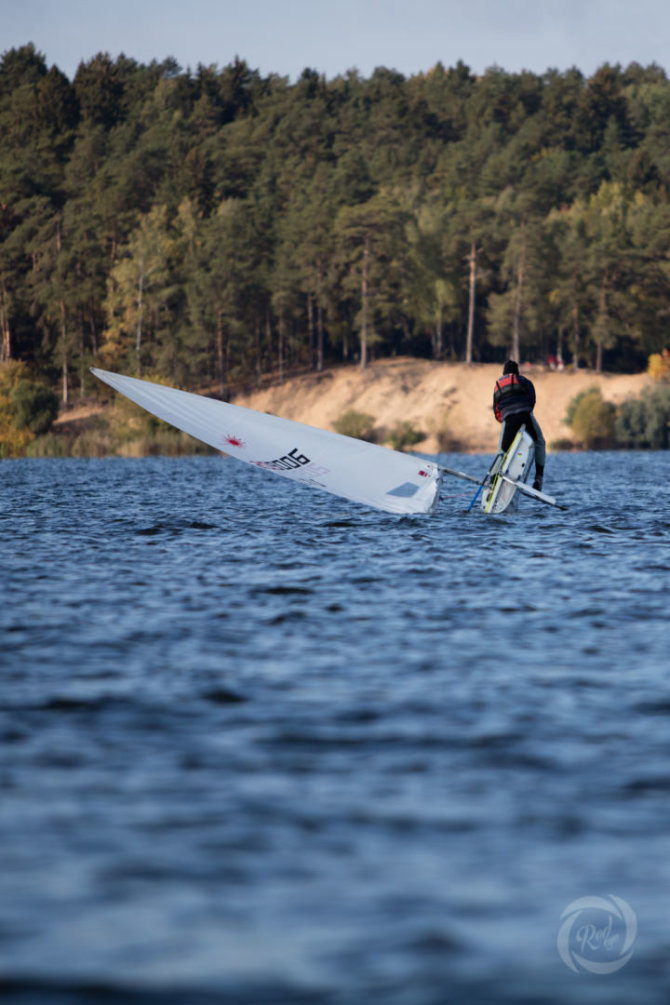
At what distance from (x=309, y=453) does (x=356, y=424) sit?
81.6 meters

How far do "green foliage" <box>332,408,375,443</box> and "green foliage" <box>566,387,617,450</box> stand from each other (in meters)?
17.4

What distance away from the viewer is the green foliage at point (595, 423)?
9556 centimetres

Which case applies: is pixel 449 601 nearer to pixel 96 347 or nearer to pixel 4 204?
pixel 96 347

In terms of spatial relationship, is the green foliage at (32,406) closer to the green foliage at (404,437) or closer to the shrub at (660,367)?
the green foliage at (404,437)

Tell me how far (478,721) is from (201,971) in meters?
3.88

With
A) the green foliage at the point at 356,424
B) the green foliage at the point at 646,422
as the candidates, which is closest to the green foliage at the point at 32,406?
the green foliage at the point at 356,424

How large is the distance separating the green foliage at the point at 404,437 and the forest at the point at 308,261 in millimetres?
20680

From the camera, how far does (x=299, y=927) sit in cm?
506

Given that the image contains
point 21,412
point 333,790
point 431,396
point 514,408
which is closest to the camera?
point 333,790

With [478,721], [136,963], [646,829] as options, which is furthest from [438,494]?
[136,963]

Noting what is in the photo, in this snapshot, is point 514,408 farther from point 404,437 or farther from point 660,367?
point 660,367

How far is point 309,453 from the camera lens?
72.9 ft

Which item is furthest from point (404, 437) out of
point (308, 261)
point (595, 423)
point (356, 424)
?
point (308, 261)

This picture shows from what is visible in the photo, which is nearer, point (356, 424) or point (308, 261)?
point (356, 424)
